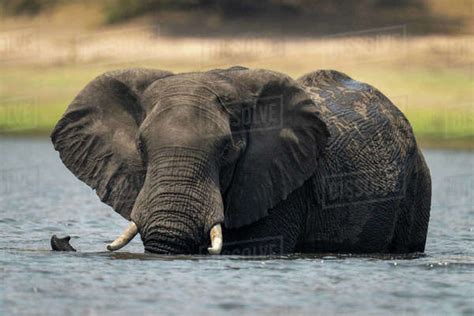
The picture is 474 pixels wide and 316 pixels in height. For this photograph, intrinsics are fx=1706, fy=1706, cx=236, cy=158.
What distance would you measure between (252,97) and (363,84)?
3.60 meters

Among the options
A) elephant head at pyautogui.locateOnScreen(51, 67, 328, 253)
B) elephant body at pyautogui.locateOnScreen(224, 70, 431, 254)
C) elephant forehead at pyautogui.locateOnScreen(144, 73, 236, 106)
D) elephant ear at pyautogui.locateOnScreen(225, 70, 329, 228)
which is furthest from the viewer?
elephant body at pyautogui.locateOnScreen(224, 70, 431, 254)

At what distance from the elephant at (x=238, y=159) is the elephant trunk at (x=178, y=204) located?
0.01 m

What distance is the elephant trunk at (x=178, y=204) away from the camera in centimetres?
1775

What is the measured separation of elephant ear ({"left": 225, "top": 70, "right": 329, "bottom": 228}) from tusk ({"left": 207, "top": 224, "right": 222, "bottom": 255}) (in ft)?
3.22

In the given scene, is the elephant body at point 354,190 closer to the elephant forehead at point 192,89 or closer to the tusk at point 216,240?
the tusk at point 216,240

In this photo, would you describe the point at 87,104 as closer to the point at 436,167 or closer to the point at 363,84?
the point at 363,84

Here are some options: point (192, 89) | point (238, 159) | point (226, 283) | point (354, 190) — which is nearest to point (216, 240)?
point (226, 283)

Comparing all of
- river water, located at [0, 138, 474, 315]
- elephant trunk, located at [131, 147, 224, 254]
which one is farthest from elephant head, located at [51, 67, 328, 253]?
river water, located at [0, 138, 474, 315]

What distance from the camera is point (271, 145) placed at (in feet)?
62.9

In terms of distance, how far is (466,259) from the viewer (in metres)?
21.6

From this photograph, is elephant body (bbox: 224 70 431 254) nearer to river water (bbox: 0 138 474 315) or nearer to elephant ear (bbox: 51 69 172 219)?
river water (bbox: 0 138 474 315)

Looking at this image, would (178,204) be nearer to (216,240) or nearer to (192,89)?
(216,240)

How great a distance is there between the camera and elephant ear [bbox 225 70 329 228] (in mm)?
18922

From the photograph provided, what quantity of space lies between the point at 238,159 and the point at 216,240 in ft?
4.63
